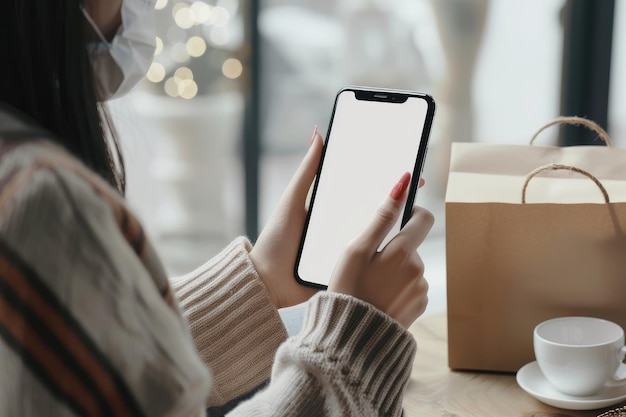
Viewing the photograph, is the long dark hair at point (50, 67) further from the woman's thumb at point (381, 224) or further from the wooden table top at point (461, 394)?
the wooden table top at point (461, 394)

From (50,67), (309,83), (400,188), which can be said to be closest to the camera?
(50,67)

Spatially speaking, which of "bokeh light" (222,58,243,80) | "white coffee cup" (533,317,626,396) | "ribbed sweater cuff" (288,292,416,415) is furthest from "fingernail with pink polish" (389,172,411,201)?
"bokeh light" (222,58,243,80)

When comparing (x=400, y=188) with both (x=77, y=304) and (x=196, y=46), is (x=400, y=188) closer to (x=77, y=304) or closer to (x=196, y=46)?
(x=77, y=304)

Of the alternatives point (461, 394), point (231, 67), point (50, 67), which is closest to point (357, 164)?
point (461, 394)

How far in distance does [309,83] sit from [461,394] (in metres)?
1.69

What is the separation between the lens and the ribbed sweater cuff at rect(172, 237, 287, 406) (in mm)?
858

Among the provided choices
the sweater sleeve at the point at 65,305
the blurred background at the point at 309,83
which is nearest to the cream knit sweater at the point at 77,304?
the sweater sleeve at the point at 65,305

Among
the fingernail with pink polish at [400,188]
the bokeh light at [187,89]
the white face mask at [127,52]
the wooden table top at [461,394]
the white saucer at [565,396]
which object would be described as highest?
the white face mask at [127,52]

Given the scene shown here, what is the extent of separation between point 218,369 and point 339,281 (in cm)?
27

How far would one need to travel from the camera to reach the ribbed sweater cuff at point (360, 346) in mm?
604

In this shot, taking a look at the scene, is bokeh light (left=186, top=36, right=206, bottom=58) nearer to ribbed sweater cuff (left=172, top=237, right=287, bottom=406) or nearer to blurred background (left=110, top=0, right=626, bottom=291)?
blurred background (left=110, top=0, right=626, bottom=291)

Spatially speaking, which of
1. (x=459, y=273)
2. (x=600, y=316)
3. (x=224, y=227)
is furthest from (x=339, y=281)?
(x=224, y=227)

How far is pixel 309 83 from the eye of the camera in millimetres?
2391

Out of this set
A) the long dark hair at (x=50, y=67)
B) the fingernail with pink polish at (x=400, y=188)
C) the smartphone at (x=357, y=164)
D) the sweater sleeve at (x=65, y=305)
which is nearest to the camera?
the sweater sleeve at (x=65, y=305)
